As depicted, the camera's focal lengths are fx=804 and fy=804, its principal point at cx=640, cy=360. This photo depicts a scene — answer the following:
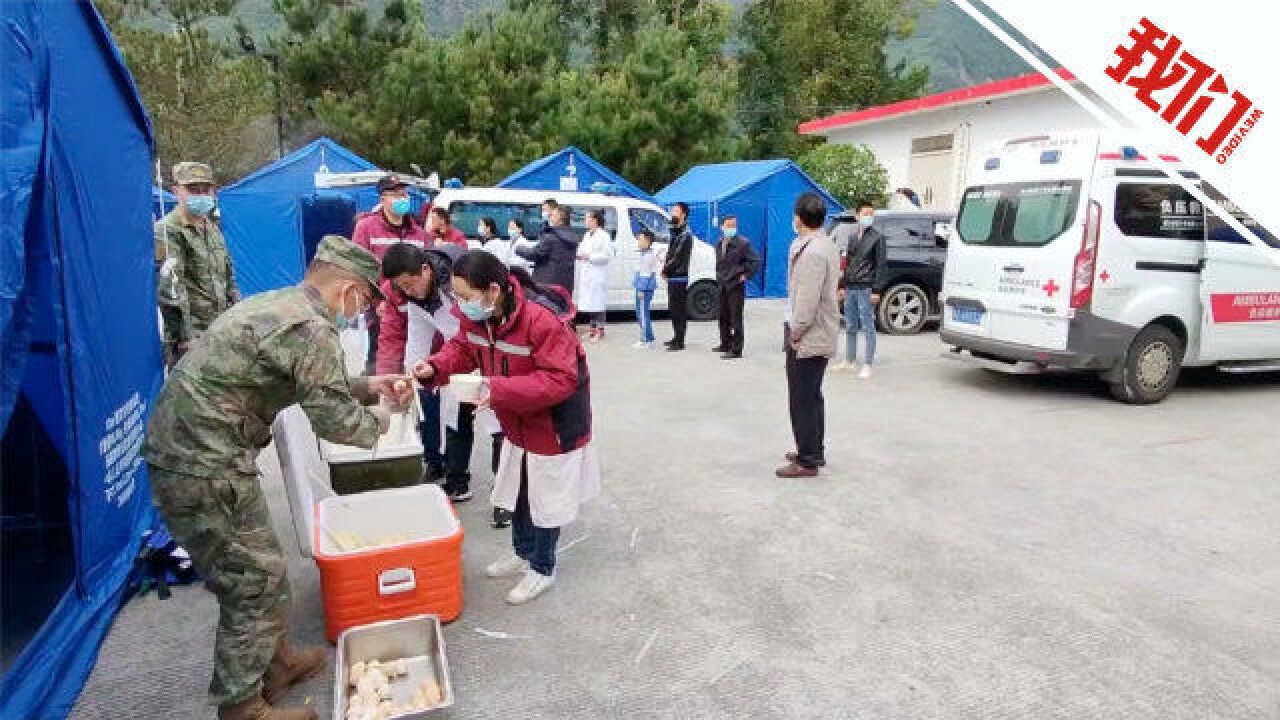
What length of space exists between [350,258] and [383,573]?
1.30 metres

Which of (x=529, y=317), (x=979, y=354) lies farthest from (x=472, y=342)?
(x=979, y=354)

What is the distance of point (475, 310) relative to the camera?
323 cm

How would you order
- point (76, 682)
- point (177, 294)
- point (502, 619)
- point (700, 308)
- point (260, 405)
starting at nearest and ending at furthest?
point (260, 405) < point (76, 682) < point (502, 619) < point (177, 294) < point (700, 308)

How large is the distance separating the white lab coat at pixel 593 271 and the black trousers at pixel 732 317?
72.2 inches

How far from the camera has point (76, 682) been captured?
2.92 meters

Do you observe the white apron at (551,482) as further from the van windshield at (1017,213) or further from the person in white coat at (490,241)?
the person in white coat at (490,241)

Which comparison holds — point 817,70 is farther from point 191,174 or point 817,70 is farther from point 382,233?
point 191,174

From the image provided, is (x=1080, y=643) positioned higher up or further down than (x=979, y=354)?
further down

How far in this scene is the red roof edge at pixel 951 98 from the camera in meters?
13.8

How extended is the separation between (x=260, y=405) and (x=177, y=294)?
117 inches

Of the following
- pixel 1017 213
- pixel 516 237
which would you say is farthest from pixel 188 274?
pixel 1017 213

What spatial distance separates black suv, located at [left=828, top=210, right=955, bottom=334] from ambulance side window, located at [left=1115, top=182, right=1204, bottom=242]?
3737 mm

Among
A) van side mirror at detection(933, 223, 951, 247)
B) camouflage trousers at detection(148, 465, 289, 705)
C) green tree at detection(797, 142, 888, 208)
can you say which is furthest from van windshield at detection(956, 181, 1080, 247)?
green tree at detection(797, 142, 888, 208)

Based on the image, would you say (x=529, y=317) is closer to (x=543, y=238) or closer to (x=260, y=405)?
(x=260, y=405)
